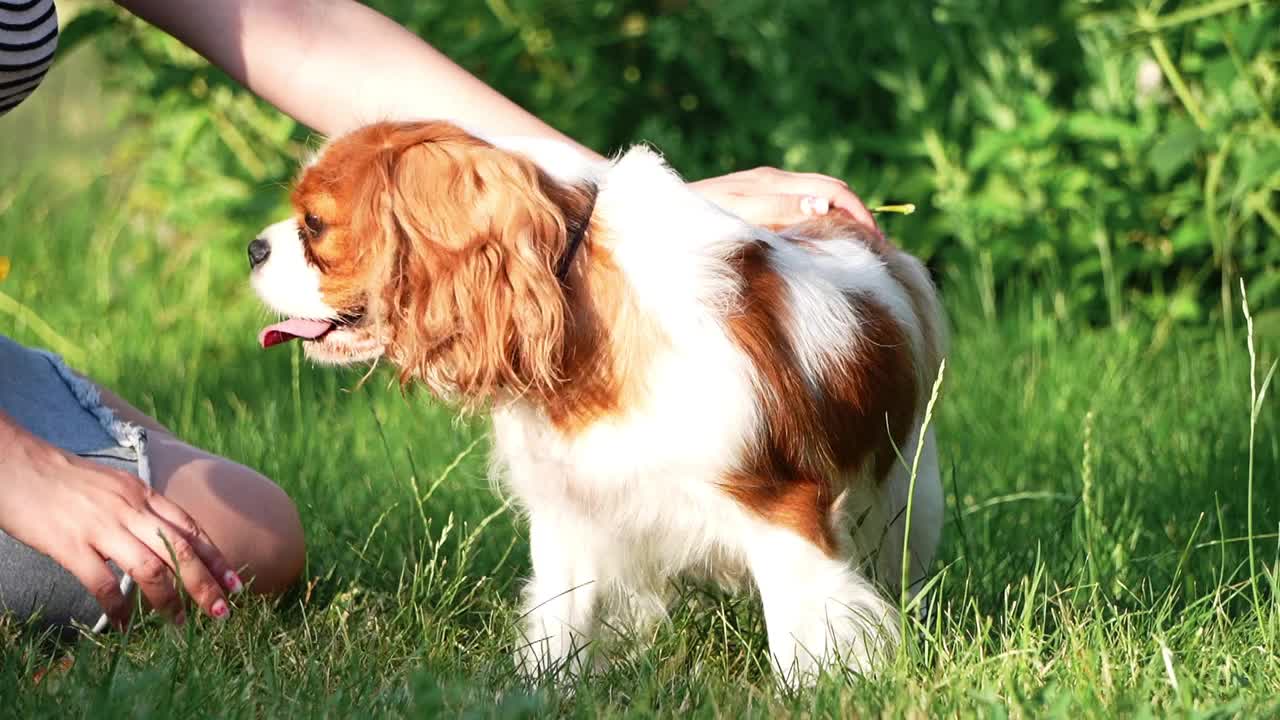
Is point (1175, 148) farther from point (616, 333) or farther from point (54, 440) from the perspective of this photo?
point (54, 440)

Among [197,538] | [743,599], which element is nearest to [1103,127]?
[743,599]

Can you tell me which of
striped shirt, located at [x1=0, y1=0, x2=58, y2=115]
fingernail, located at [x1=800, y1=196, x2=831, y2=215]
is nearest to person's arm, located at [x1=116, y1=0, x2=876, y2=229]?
fingernail, located at [x1=800, y1=196, x2=831, y2=215]

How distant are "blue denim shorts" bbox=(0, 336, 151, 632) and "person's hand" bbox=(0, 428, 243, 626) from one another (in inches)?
12.1

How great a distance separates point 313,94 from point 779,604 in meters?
1.24

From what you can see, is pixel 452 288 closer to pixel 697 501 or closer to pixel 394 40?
pixel 697 501

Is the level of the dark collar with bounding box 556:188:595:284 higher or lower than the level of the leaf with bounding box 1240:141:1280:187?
lower

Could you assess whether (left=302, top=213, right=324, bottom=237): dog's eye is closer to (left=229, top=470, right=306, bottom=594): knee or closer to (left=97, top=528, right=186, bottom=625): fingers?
(left=97, top=528, right=186, bottom=625): fingers

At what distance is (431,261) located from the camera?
2.41 metres

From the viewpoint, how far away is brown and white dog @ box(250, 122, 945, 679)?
7.79 ft

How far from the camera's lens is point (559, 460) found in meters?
2.52

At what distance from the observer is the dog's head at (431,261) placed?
235 centimetres

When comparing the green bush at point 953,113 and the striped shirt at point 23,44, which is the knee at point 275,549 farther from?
the green bush at point 953,113

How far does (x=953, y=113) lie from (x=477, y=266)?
309 centimetres

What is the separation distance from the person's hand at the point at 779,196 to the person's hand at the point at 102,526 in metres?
1.04
